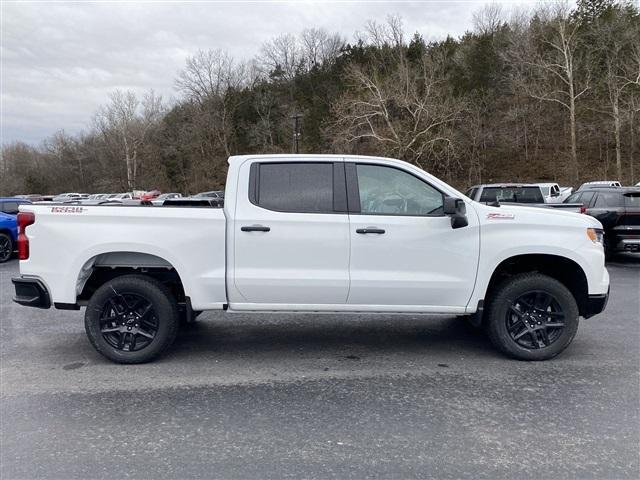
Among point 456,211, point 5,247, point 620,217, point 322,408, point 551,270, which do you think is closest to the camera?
point 322,408

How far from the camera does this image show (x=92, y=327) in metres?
4.81

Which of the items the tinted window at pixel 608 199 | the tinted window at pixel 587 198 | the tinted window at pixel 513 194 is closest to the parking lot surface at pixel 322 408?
the tinted window at pixel 608 199

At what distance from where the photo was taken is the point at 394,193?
4875 millimetres

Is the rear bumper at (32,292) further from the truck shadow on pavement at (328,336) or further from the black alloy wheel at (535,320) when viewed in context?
the black alloy wheel at (535,320)

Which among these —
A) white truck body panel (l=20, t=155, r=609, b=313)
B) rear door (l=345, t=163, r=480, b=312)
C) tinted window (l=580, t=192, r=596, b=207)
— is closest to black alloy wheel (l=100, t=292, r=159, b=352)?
white truck body panel (l=20, t=155, r=609, b=313)

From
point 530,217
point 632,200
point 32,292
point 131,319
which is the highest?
point 632,200

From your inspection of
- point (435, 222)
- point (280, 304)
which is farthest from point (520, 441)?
point (280, 304)

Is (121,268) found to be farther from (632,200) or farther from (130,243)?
(632,200)

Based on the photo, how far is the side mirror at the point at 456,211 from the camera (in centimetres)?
452

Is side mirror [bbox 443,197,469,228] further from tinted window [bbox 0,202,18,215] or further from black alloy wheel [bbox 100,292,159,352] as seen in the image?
tinted window [bbox 0,202,18,215]

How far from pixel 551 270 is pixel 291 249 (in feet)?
9.24

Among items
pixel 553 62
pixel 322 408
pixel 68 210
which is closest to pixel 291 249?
pixel 322 408

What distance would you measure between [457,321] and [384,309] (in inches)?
82.6

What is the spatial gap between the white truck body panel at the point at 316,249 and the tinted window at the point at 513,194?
400 inches
